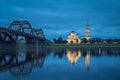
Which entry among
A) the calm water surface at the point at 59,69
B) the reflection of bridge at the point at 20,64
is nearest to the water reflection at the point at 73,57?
the calm water surface at the point at 59,69

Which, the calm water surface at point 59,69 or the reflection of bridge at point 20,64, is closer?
the calm water surface at point 59,69

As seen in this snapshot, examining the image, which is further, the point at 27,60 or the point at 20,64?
the point at 27,60

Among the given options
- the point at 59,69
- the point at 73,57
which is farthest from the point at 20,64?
the point at 73,57

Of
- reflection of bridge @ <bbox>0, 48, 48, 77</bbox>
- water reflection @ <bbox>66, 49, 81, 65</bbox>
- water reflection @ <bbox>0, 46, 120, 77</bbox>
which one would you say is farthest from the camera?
water reflection @ <bbox>66, 49, 81, 65</bbox>

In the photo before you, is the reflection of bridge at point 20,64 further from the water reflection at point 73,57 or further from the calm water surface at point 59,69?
the water reflection at point 73,57

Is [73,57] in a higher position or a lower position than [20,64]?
higher

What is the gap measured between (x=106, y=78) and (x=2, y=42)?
6317cm

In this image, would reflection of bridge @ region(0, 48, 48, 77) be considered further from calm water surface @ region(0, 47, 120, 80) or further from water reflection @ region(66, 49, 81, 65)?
water reflection @ region(66, 49, 81, 65)

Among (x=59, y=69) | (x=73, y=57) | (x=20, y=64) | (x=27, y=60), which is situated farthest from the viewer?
(x=73, y=57)

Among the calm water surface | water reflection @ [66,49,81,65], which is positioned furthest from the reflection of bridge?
water reflection @ [66,49,81,65]

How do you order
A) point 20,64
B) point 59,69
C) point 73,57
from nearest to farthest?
point 59,69 → point 20,64 → point 73,57

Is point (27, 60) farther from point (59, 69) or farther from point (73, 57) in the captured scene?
point (59, 69)

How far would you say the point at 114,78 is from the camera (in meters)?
15.9

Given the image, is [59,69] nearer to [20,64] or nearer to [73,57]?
[20,64]
